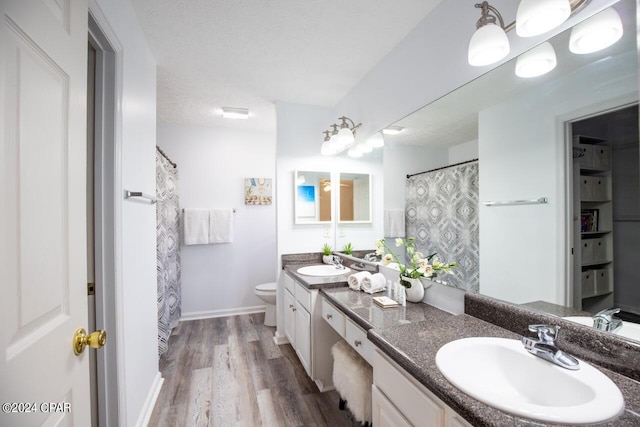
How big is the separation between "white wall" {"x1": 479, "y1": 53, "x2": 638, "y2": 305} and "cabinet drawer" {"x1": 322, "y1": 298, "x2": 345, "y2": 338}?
30.7 inches

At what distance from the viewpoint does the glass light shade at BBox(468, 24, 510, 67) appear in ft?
3.53

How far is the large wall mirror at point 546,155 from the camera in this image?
851 millimetres

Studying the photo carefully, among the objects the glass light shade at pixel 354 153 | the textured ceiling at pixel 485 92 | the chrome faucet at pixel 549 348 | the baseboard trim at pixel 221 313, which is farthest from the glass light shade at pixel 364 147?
the baseboard trim at pixel 221 313

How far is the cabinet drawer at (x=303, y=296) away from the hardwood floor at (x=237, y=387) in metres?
0.59

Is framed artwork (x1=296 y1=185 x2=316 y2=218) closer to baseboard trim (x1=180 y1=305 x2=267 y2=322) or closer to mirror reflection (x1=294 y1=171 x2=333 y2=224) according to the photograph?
mirror reflection (x1=294 y1=171 x2=333 y2=224)

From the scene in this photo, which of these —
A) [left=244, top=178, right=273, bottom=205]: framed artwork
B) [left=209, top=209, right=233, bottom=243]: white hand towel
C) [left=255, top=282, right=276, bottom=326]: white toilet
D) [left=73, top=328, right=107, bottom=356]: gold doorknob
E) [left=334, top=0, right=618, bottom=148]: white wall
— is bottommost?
[left=255, top=282, right=276, bottom=326]: white toilet

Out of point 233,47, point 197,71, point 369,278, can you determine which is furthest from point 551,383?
point 197,71

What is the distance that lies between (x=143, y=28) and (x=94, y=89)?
2.22 feet

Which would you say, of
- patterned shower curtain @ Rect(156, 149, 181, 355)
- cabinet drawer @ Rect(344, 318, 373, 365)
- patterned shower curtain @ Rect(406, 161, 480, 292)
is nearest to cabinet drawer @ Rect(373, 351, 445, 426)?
cabinet drawer @ Rect(344, 318, 373, 365)

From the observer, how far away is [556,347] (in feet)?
2.91

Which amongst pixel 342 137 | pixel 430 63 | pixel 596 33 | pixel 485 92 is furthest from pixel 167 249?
pixel 596 33

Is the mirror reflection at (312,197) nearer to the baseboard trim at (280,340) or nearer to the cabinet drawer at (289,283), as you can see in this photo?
the cabinet drawer at (289,283)

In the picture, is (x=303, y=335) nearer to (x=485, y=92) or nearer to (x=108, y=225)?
(x=108, y=225)

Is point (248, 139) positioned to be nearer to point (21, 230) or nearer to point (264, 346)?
point (264, 346)
